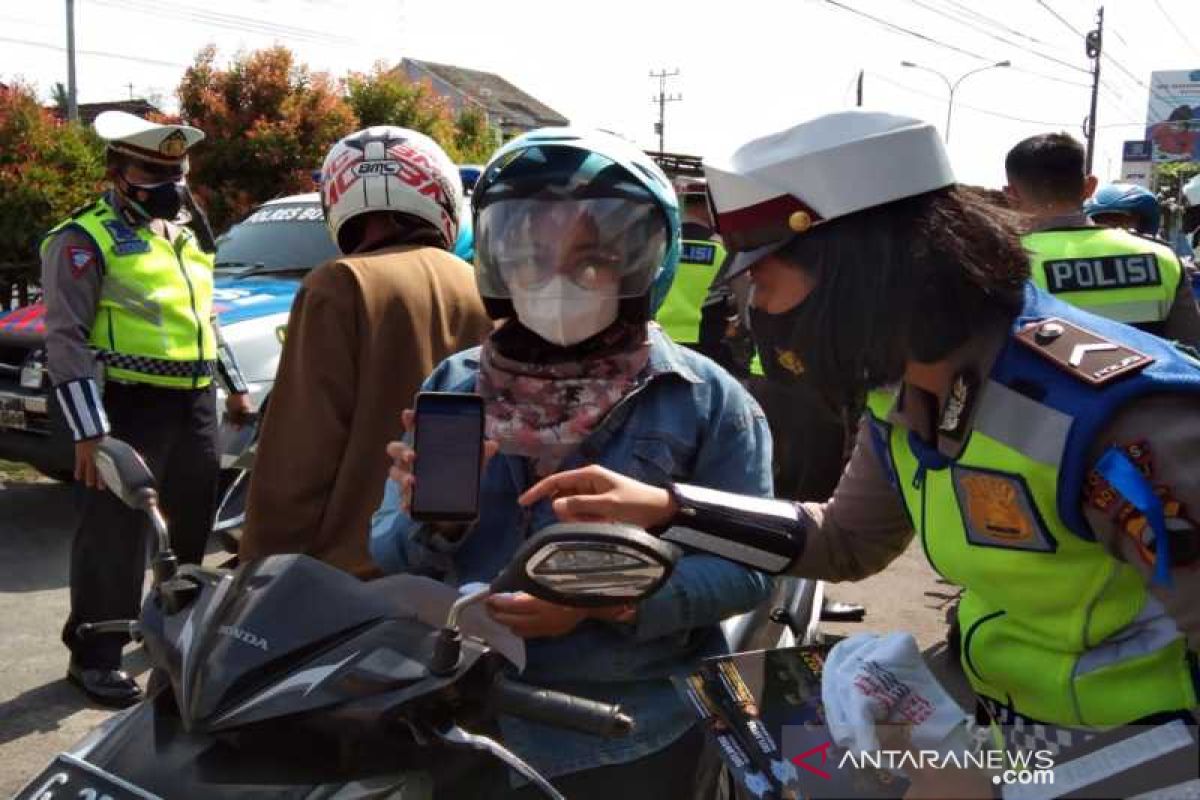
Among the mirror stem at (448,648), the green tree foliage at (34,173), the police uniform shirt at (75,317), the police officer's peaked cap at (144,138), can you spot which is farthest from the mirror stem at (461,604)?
the green tree foliage at (34,173)

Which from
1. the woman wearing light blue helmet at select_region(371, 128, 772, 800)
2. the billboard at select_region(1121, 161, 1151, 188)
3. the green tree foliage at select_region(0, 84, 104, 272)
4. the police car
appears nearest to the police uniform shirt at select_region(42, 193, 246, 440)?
the police car

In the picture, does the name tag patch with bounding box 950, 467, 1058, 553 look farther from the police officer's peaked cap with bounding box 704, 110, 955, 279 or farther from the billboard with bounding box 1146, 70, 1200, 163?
the billboard with bounding box 1146, 70, 1200, 163

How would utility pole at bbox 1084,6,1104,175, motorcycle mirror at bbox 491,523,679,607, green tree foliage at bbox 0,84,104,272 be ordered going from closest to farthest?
1. motorcycle mirror at bbox 491,523,679,607
2. green tree foliage at bbox 0,84,104,272
3. utility pole at bbox 1084,6,1104,175

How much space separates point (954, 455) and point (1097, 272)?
270 cm

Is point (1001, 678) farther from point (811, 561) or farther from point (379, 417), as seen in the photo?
point (379, 417)

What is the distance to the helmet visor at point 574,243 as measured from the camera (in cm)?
207

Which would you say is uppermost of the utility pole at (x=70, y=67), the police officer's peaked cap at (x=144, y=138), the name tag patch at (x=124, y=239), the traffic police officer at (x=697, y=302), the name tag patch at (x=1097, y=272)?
the utility pole at (x=70, y=67)

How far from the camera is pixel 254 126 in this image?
14.0 meters

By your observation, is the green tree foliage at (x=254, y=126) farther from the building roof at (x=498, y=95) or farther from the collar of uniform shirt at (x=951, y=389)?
the building roof at (x=498, y=95)

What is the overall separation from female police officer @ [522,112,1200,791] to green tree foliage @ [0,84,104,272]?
11423 millimetres

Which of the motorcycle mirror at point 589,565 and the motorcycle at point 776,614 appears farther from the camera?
the motorcycle at point 776,614

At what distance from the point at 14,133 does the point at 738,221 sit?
1251cm

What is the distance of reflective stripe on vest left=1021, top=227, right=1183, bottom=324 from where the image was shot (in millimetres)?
3852

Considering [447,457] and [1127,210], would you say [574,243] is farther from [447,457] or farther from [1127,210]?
[1127,210]
